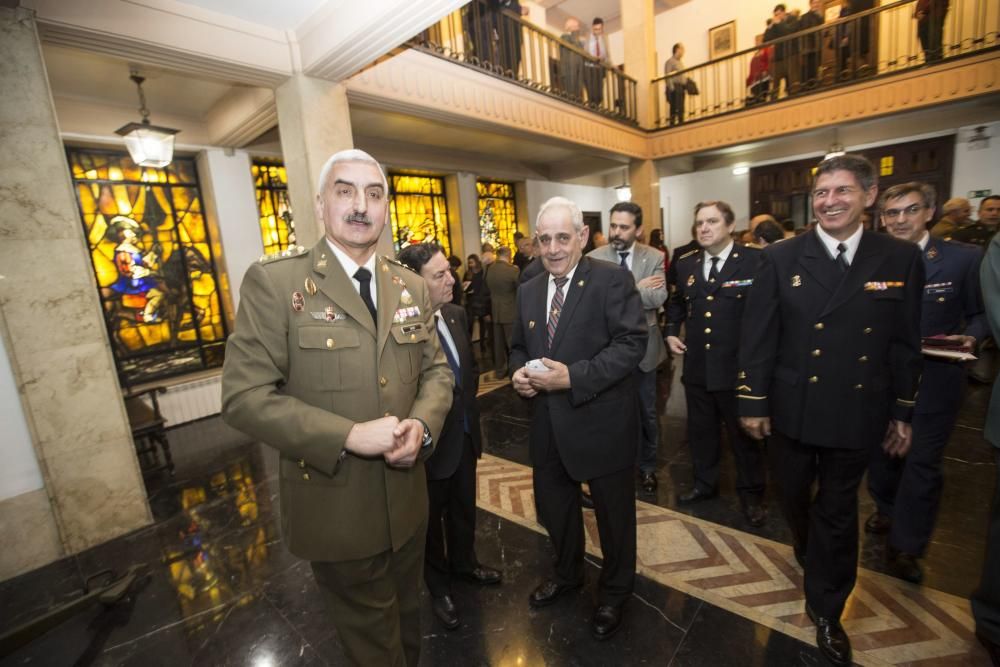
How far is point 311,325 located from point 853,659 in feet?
7.88

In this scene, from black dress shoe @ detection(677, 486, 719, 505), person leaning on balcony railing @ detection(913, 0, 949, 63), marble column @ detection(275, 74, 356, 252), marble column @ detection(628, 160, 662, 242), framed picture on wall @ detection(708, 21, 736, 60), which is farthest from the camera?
framed picture on wall @ detection(708, 21, 736, 60)

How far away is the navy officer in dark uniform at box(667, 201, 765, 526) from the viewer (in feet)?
8.87

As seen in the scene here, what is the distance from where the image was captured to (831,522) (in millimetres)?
1826

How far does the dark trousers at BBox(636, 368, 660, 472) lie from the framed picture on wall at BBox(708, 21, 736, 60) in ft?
37.2

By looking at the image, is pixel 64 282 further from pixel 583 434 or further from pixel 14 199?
pixel 583 434

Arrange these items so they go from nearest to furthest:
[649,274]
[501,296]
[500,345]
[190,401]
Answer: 1. [649,274]
2. [190,401]
3. [501,296]
4. [500,345]

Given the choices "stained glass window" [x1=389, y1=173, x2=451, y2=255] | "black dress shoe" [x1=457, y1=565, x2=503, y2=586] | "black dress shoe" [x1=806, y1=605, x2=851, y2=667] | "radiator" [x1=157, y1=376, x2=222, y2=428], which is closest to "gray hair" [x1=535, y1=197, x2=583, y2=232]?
"black dress shoe" [x1=457, y1=565, x2=503, y2=586]

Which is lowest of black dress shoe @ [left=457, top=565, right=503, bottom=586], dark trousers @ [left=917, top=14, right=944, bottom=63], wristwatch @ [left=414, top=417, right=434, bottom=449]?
black dress shoe @ [left=457, top=565, right=503, bottom=586]

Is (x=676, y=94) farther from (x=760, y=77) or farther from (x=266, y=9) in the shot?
(x=266, y=9)

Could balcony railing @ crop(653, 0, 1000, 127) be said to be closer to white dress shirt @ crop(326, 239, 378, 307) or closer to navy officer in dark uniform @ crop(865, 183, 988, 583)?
navy officer in dark uniform @ crop(865, 183, 988, 583)

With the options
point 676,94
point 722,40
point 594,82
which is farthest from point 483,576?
point 722,40

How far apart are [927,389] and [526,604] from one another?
2263 millimetres

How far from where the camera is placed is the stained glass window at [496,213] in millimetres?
10477

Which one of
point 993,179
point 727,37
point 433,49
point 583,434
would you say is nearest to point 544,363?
point 583,434
